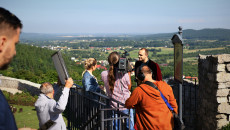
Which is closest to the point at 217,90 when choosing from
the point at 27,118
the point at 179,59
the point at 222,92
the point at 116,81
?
the point at 222,92

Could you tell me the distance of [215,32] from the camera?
67500 mm

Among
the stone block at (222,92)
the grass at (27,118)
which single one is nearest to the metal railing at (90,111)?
the stone block at (222,92)

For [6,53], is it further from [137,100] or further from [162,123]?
[162,123]

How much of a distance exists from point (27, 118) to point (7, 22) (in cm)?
903

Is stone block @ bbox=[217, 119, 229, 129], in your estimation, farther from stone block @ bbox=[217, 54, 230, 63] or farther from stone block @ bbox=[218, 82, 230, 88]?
stone block @ bbox=[217, 54, 230, 63]

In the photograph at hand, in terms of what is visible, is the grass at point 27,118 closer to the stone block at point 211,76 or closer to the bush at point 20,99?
the bush at point 20,99

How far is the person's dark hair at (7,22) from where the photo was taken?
4.35ft

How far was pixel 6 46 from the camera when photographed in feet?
4.39

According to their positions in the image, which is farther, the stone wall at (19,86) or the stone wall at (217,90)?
the stone wall at (19,86)

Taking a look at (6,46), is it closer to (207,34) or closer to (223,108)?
(223,108)

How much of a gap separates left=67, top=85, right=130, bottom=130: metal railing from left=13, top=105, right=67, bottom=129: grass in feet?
12.3

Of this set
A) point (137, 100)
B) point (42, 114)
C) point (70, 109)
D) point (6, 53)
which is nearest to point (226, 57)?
point (137, 100)

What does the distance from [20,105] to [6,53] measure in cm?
1140

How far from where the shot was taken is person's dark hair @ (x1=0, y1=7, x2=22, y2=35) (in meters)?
1.33
